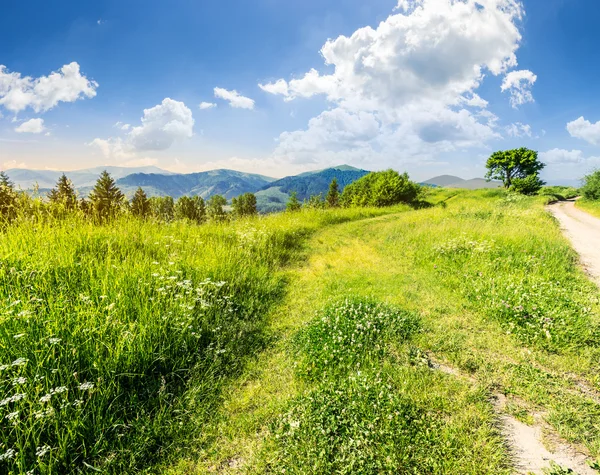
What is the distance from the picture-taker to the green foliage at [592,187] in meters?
33.9

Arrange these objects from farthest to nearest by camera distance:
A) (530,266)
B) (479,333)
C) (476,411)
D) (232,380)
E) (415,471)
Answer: (530,266)
(479,333)
(232,380)
(476,411)
(415,471)

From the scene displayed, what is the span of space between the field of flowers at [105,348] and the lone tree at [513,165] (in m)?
65.7

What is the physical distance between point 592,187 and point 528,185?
18477 mm

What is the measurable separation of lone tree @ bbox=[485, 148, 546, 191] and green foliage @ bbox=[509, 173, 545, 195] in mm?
322

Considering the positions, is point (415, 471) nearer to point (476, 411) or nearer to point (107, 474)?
point (476, 411)

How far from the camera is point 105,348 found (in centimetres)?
378

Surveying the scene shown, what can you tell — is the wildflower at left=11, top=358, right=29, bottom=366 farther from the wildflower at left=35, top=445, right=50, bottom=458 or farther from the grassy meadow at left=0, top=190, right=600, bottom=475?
the wildflower at left=35, top=445, right=50, bottom=458

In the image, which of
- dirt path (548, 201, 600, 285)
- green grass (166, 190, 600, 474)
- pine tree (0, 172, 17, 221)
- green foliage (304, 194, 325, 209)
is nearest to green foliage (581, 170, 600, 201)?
dirt path (548, 201, 600, 285)

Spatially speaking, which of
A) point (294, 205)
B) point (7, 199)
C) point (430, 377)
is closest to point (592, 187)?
point (294, 205)

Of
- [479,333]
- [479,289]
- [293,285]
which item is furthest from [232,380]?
[479,289]

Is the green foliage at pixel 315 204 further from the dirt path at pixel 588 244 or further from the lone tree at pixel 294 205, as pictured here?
the dirt path at pixel 588 244

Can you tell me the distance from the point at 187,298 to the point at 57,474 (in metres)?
3.16

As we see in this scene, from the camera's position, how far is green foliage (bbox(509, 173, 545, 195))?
169ft

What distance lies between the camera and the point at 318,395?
3.74m
